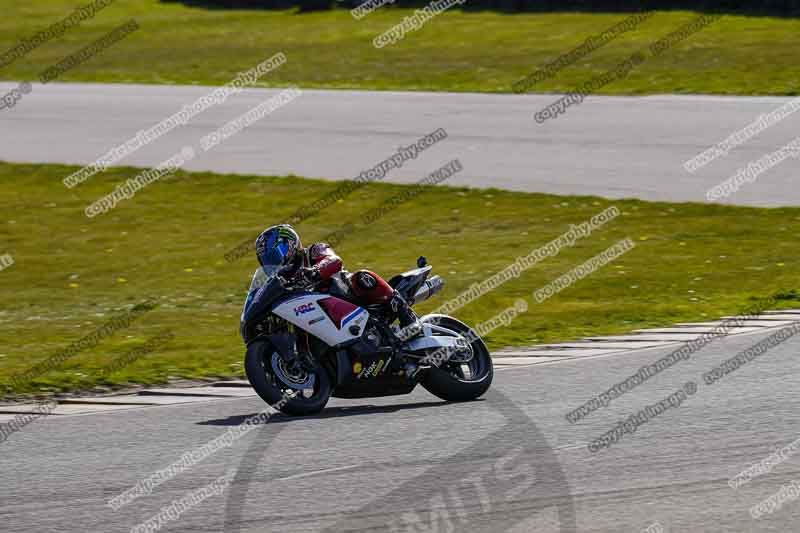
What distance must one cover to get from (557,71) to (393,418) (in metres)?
25.4

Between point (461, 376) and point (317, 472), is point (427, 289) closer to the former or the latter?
point (461, 376)

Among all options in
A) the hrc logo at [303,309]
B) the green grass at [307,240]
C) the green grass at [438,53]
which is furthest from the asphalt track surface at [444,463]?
the green grass at [438,53]

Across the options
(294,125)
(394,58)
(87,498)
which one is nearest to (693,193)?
(294,125)

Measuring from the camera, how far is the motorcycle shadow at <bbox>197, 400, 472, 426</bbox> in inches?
428

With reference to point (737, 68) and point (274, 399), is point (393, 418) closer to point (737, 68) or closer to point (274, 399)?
point (274, 399)

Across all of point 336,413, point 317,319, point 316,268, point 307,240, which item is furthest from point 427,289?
point 307,240

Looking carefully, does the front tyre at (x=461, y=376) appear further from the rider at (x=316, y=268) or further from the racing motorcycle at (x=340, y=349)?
the rider at (x=316, y=268)

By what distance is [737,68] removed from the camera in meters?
33.2

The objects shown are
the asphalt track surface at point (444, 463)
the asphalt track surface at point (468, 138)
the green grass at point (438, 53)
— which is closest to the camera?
the asphalt track surface at point (444, 463)

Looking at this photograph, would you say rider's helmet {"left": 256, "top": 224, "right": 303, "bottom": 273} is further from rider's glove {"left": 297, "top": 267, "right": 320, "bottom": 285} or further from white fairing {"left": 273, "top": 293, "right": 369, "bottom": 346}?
white fairing {"left": 273, "top": 293, "right": 369, "bottom": 346}

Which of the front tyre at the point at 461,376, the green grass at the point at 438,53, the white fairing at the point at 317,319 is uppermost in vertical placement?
the white fairing at the point at 317,319

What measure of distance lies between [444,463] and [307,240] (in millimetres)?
11800

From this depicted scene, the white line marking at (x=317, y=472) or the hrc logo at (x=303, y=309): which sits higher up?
the hrc logo at (x=303, y=309)

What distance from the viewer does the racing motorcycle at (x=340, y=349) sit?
10.9m
